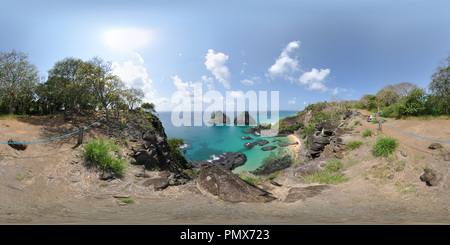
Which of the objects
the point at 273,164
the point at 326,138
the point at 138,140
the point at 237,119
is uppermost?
the point at 138,140

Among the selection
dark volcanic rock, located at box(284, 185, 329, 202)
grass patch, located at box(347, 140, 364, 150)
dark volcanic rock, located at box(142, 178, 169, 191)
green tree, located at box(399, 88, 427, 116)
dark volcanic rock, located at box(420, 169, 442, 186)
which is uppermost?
green tree, located at box(399, 88, 427, 116)

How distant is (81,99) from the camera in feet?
38.5

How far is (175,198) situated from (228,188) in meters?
1.70

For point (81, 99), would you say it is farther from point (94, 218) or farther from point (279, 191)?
point (279, 191)

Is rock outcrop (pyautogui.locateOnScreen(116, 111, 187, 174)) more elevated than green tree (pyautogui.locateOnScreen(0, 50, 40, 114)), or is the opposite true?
green tree (pyautogui.locateOnScreen(0, 50, 40, 114))

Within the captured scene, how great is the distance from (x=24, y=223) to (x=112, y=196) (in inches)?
74.6

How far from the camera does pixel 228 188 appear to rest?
220 inches

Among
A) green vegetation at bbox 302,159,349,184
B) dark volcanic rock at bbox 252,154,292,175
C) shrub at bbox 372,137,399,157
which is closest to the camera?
green vegetation at bbox 302,159,349,184

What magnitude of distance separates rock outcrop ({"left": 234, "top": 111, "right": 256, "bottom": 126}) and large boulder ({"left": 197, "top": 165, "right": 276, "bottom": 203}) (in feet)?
258

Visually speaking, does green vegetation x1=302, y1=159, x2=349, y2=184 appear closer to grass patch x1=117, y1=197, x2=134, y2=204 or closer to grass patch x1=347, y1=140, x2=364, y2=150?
grass patch x1=347, y1=140, x2=364, y2=150

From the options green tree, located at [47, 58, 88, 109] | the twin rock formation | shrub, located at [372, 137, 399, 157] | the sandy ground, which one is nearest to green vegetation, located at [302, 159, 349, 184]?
the sandy ground

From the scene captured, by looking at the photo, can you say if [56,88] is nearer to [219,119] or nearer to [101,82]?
[101,82]

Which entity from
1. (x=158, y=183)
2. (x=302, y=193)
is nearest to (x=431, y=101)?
(x=302, y=193)

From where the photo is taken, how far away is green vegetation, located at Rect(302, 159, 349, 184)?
7733 millimetres
